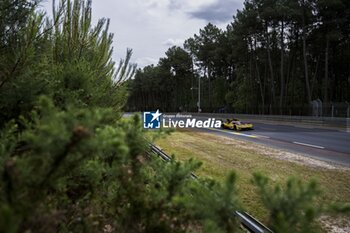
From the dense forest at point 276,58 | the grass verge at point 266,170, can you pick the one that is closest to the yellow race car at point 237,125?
the dense forest at point 276,58

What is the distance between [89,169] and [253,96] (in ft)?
227

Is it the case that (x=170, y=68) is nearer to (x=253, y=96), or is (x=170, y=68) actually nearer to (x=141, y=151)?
(x=253, y=96)

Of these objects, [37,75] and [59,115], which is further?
[37,75]

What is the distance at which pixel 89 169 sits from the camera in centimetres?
240

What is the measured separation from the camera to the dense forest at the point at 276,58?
43688mm

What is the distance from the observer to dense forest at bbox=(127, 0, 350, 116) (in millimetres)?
43688

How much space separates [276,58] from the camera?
63.6 m

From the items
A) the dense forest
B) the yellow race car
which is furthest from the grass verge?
the yellow race car

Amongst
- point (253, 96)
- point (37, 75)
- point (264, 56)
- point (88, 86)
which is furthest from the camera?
point (253, 96)

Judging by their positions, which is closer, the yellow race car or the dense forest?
the yellow race car

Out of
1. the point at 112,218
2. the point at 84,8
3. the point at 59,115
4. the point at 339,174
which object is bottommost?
the point at 339,174

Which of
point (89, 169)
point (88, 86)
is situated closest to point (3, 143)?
point (89, 169)

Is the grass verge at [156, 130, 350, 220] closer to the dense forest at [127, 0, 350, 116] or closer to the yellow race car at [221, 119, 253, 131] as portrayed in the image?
the dense forest at [127, 0, 350, 116]

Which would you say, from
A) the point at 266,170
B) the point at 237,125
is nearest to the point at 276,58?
the point at 237,125
